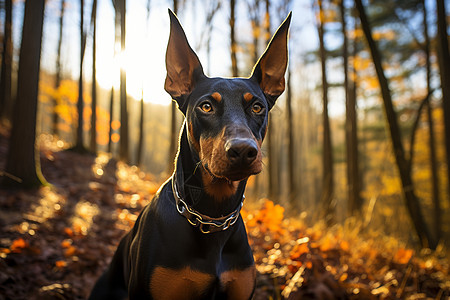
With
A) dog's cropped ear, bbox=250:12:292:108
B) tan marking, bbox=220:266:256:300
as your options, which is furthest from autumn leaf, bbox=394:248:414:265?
dog's cropped ear, bbox=250:12:292:108

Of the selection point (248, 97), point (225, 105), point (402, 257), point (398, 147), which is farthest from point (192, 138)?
point (398, 147)

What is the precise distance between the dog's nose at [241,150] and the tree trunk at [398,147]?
5.45 meters

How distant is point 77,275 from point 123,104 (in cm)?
1055

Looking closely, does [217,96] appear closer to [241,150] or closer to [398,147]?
[241,150]

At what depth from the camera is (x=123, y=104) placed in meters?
13.4

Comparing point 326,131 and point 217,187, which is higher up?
point 326,131

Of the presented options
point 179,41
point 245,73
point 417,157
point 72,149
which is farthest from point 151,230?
point 417,157

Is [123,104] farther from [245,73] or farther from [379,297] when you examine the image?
[379,297]

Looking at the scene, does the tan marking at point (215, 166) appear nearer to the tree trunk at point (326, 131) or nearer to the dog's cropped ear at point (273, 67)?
the dog's cropped ear at point (273, 67)

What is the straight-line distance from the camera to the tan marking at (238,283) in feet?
7.06

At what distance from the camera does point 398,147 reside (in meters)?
6.37

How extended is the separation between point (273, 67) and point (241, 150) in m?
1.15

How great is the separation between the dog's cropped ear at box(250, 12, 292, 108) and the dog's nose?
37.6 inches

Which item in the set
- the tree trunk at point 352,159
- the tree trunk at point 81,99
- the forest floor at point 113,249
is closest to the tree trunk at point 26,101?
the forest floor at point 113,249
